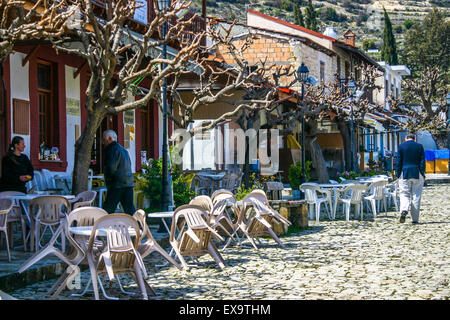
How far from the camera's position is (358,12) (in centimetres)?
11000

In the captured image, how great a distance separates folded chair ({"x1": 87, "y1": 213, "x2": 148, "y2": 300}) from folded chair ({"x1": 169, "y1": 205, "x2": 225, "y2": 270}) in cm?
163

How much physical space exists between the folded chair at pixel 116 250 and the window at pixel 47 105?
25.5 feet

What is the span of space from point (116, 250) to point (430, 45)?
65176 mm

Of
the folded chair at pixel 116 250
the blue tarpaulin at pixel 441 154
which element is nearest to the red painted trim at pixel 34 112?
the folded chair at pixel 116 250

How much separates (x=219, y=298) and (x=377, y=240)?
556 centimetres

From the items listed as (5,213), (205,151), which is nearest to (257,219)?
(5,213)

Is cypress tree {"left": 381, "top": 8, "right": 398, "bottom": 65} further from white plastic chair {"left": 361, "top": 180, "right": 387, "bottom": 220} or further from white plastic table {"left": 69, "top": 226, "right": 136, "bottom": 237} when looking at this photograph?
white plastic table {"left": 69, "top": 226, "right": 136, "bottom": 237}

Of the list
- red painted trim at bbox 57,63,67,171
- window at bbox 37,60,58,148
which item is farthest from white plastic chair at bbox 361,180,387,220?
window at bbox 37,60,58,148

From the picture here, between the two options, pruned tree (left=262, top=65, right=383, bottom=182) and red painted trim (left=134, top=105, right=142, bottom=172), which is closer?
red painted trim (left=134, top=105, right=142, bottom=172)

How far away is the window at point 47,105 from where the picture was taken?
14.3m

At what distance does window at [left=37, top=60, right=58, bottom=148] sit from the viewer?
46.8 ft

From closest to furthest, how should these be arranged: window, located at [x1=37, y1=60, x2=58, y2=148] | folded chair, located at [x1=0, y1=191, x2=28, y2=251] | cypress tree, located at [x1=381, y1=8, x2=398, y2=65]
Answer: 1. folded chair, located at [x1=0, y1=191, x2=28, y2=251]
2. window, located at [x1=37, y1=60, x2=58, y2=148]
3. cypress tree, located at [x1=381, y1=8, x2=398, y2=65]

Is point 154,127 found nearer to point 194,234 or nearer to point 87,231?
point 194,234

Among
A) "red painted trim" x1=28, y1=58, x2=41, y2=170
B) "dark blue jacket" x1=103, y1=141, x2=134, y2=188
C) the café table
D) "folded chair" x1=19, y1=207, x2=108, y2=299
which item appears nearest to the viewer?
"folded chair" x1=19, y1=207, x2=108, y2=299
